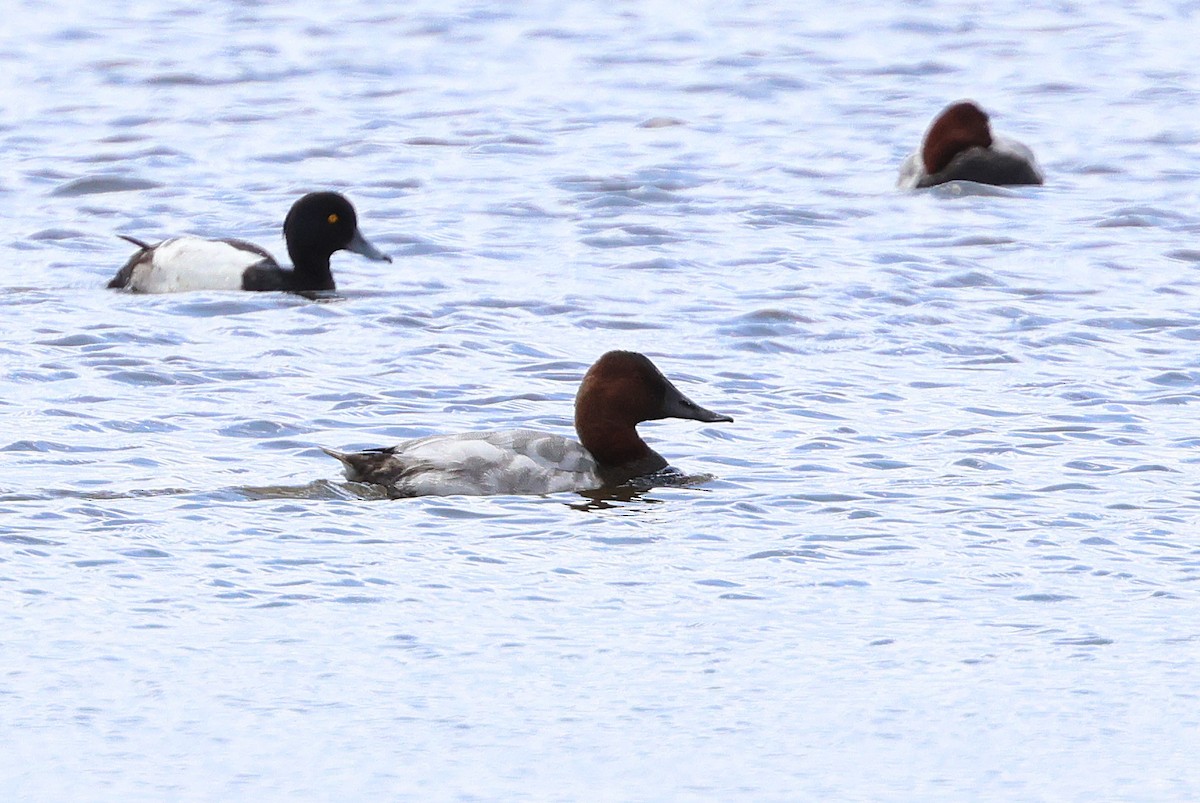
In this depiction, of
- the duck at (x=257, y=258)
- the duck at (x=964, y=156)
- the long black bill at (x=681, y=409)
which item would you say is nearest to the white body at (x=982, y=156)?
the duck at (x=964, y=156)

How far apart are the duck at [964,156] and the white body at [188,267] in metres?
5.88

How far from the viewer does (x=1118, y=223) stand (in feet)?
54.5

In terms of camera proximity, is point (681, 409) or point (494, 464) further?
point (681, 409)

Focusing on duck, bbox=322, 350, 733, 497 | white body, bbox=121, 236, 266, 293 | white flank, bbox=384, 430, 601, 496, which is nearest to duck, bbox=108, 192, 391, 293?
white body, bbox=121, 236, 266, 293

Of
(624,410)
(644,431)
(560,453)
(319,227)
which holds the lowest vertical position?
(644,431)

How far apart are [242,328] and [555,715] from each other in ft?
22.6

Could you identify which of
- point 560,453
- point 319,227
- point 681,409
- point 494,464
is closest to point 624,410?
point 681,409

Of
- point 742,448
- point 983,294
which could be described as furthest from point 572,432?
point 983,294

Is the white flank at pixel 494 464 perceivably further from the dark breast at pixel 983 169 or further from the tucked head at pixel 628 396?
the dark breast at pixel 983 169

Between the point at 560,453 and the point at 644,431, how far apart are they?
3.85ft

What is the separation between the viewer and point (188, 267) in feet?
47.9

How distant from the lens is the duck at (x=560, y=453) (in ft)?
32.5

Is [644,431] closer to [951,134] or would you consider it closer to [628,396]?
[628,396]

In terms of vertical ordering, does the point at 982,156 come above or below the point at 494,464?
above
